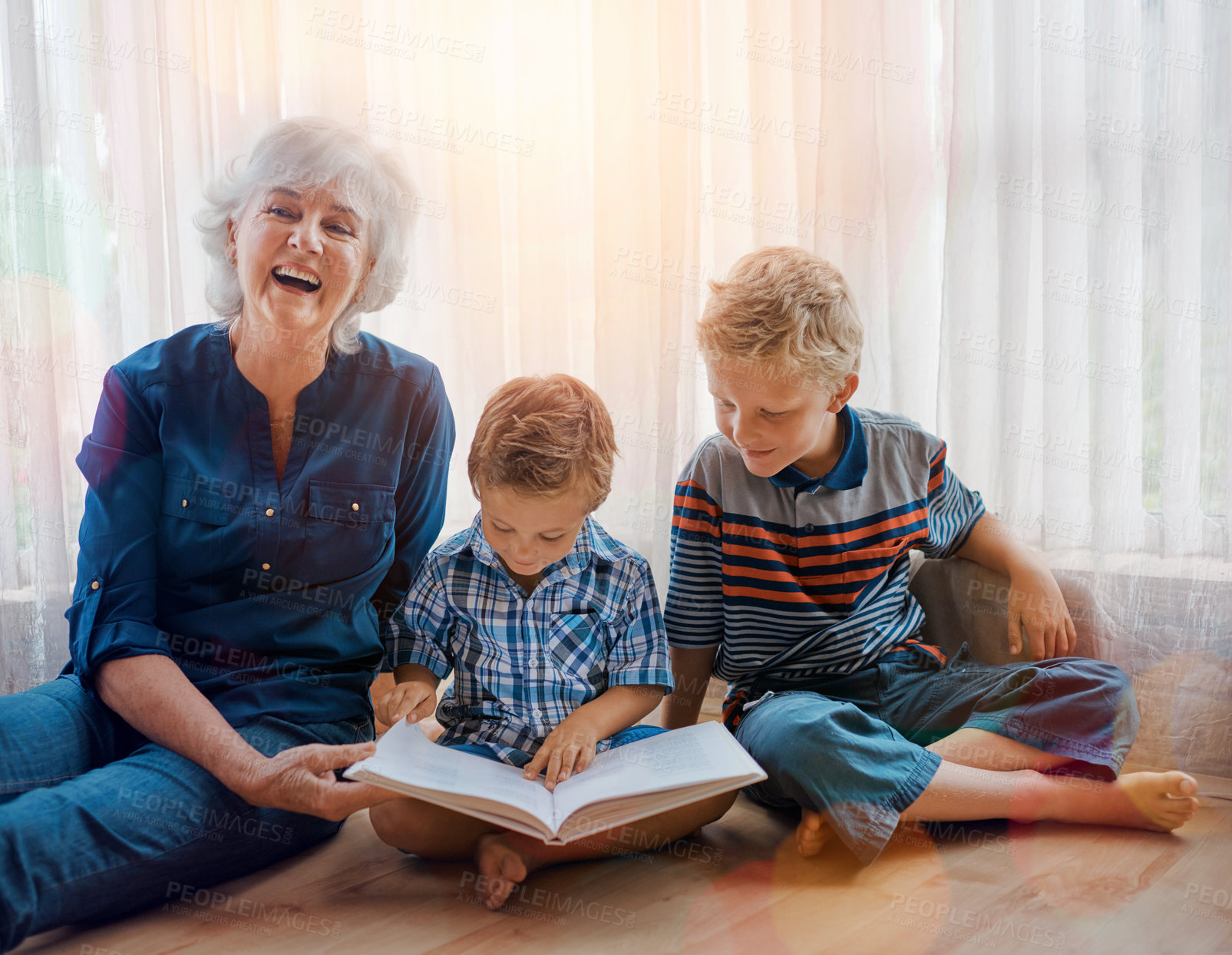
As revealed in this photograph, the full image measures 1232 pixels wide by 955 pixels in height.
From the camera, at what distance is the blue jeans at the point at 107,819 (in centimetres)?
92

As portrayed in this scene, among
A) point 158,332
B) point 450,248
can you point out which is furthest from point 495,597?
point 158,332

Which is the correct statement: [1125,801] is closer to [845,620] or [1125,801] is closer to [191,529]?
[845,620]

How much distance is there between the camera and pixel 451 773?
989mm

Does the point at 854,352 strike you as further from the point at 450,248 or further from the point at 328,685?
the point at 450,248

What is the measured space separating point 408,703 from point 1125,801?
37.0 inches

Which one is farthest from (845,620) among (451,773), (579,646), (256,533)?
(256,533)

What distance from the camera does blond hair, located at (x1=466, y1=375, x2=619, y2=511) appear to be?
1101 mm

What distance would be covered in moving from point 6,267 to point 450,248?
→ 866 mm

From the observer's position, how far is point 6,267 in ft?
5.94
